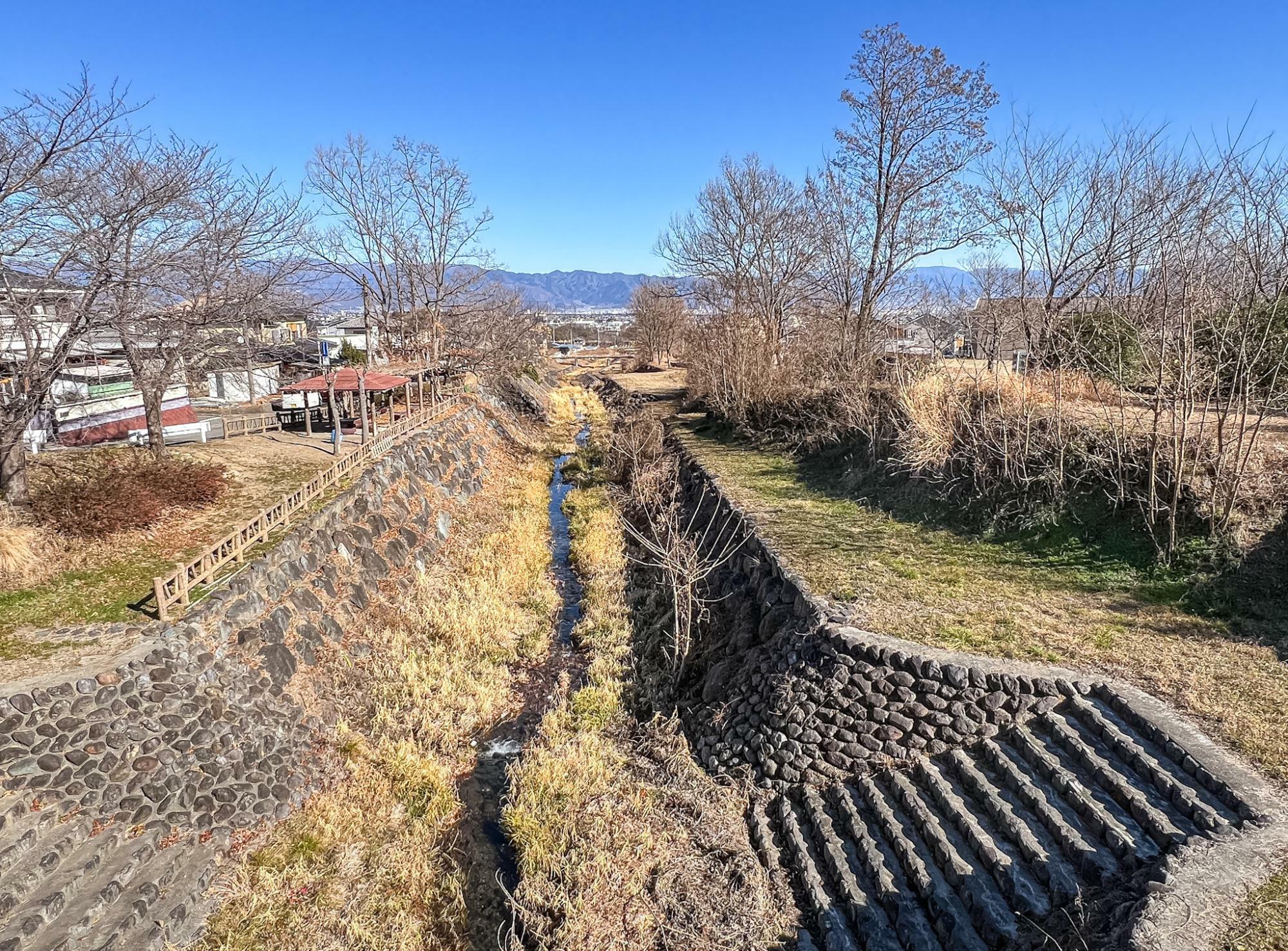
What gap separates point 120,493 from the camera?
463 inches

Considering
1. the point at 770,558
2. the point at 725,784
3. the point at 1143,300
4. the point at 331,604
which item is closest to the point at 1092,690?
the point at 725,784

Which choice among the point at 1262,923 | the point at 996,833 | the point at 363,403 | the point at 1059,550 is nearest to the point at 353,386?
the point at 363,403

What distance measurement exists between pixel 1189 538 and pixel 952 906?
7.60 meters

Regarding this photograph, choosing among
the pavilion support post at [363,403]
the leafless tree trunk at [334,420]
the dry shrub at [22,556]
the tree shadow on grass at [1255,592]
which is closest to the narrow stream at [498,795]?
the dry shrub at [22,556]

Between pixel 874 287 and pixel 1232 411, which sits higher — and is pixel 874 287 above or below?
above

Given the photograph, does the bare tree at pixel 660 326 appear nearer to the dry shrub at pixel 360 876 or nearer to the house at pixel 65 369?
the house at pixel 65 369

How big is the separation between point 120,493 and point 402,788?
24.7ft

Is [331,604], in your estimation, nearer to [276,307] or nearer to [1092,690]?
[276,307]

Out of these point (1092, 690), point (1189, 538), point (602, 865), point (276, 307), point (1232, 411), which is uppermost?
point (276, 307)

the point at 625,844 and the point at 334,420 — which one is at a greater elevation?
the point at 334,420

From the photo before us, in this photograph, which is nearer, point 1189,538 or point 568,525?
point 1189,538

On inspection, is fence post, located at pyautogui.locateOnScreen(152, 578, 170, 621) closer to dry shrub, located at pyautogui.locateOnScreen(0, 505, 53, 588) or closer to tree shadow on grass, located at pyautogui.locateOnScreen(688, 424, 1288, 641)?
dry shrub, located at pyautogui.locateOnScreen(0, 505, 53, 588)

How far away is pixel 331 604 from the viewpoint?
12.2m

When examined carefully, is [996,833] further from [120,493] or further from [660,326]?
[660,326]
